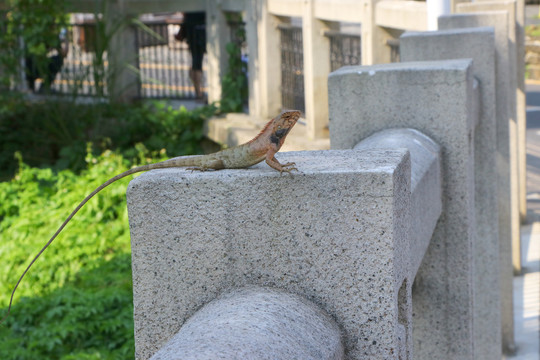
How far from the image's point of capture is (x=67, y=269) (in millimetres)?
7715

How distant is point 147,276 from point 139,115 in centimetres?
1176

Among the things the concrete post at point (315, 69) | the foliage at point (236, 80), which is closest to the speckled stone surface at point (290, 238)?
the concrete post at point (315, 69)

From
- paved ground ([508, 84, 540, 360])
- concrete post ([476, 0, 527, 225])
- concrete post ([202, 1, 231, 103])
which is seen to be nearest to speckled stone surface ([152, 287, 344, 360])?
paved ground ([508, 84, 540, 360])

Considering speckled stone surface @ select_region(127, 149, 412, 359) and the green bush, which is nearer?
speckled stone surface @ select_region(127, 149, 412, 359)

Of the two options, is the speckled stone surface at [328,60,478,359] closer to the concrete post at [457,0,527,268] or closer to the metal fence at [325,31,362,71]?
the concrete post at [457,0,527,268]

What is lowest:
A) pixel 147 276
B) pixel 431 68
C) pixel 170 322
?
pixel 170 322

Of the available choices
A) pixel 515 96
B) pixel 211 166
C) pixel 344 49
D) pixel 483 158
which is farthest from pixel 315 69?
pixel 211 166

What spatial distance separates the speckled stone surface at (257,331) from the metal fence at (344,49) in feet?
23.2

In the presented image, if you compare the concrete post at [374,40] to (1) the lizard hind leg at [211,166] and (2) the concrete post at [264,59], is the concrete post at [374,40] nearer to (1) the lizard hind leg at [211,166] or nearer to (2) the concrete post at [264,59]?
(2) the concrete post at [264,59]

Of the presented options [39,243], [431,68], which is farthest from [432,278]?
[39,243]

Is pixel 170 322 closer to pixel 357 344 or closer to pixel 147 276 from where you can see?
pixel 147 276

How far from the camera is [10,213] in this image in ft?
32.7

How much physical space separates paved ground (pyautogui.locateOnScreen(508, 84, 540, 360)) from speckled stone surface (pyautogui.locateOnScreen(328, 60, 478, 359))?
12.1 feet

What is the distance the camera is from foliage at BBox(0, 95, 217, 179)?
13.0m
